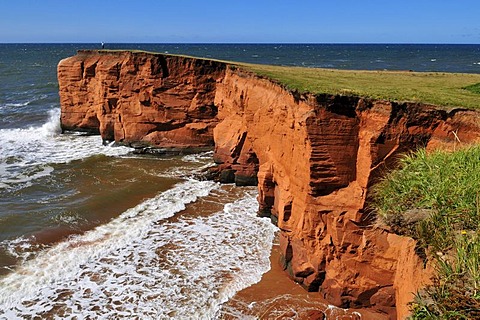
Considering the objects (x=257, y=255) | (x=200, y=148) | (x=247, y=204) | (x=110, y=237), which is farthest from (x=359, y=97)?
(x=200, y=148)

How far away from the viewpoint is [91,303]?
400 inches

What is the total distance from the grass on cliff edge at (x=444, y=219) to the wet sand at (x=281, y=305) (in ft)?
13.0

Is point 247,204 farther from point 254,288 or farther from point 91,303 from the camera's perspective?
point 91,303

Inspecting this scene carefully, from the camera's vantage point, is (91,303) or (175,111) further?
(175,111)

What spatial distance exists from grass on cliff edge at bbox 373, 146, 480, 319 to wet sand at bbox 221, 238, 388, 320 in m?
3.98

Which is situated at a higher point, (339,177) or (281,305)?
(339,177)

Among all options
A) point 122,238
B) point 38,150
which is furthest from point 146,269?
point 38,150

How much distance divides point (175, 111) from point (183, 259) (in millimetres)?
12897

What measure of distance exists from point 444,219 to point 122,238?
33.3 ft

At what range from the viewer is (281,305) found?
10078 mm

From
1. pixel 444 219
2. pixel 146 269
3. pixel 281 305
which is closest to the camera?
pixel 444 219

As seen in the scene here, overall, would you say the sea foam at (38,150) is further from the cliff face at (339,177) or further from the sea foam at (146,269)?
the cliff face at (339,177)

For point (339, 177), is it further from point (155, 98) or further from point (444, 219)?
point (155, 98)

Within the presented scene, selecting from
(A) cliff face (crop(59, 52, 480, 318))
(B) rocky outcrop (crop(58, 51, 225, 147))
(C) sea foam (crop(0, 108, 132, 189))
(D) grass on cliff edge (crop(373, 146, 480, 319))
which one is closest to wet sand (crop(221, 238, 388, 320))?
(A) cliff face (crop(59, 52, 480, 318))
